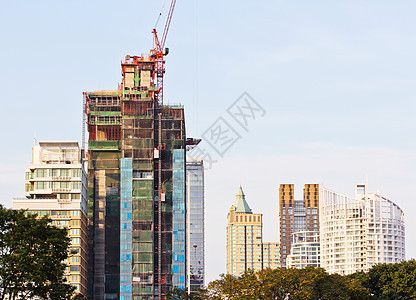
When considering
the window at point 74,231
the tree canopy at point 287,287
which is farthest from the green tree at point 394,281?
the window at point 74,231

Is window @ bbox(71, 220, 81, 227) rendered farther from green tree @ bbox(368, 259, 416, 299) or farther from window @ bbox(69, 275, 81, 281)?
green tree @ bbox(368, 259, 416, 299)

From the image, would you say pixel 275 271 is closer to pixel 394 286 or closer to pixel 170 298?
pixel 170 298

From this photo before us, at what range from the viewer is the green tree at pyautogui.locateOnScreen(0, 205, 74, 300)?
295ft

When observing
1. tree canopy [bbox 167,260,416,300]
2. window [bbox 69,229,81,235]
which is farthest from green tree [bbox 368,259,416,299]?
window [bbox 69,229,81,235]

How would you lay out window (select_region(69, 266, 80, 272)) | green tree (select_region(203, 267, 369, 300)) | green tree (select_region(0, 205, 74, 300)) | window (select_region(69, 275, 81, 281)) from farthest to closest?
window (select_region(69, 266, 80, 272)) → window (select_region(69, 275, 81, 281)) → green tree (select_region(203, 267, 369, 300)) → green tree (select_region(0, 205, 74, 300))

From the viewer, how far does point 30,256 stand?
9138 cm

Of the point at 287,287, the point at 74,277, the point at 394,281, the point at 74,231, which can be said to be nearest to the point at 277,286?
the point at 287,287

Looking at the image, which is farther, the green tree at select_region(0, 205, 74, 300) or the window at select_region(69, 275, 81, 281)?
the window at select_region(69, 275, 81, 281)

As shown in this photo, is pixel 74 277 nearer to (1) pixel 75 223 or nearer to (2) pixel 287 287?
(1) pixel 75 223

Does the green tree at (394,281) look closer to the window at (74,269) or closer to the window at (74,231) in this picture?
the window at (74,269)

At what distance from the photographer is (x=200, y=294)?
5305 inches

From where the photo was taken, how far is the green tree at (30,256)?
295 ft

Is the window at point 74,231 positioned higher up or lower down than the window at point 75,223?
lower down

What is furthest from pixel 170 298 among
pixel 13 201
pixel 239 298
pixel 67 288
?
pixel 13 201
